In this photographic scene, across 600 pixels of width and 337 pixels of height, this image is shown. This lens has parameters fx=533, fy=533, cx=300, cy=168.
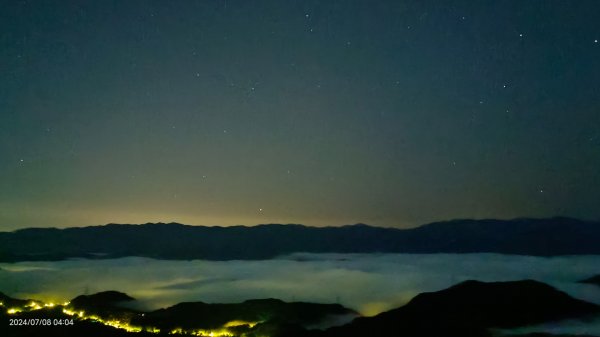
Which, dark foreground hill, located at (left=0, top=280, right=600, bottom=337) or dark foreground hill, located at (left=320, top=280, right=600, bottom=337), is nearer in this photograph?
dark foreground hill, located at (left=0, top=280, right=600, bottom=337)

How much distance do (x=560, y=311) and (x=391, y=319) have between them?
5387 centimetres

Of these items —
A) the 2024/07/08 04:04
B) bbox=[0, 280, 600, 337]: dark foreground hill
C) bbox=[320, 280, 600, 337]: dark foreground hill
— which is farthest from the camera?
bbox=[320, 280, 600, 337]: dark foreground hill

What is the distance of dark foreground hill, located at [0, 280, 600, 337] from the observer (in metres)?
149

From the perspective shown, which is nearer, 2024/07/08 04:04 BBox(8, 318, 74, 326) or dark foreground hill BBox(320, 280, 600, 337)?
2024/07/08 04:04 BBox(8, 318, 74, 326)

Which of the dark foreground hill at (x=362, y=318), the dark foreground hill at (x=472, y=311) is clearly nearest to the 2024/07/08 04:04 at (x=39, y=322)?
the dark foreground hill at (x=362, y=318)

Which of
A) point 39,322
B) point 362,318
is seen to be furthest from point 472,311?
point 39,322

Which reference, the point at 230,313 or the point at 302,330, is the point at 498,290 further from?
the point at 230,313

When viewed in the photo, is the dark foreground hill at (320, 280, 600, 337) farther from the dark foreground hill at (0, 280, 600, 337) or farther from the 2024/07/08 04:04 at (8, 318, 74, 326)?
the 2024/07/08 04:04 at (8, 318, 74, 326)

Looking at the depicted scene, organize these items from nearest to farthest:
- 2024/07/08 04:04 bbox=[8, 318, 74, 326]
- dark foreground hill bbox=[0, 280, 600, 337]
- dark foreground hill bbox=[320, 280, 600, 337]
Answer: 2024/07/08 04:04 bbox=[8, 318, 74, 326], dark foreground hill bbox=[0, 280, 600, 337], dark foreground hill bbox=[320, 280, 600, 337]

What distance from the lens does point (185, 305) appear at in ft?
582

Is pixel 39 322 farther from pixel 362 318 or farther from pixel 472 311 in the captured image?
pixel 472 311

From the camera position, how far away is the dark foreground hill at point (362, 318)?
149 m

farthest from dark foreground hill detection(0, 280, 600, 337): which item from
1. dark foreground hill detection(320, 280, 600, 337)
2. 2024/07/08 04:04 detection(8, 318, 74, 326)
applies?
2024/07/08 04:04 detection(8, 318, 74, 326)

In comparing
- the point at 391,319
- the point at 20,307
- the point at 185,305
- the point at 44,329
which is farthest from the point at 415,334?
the point at 20,307
